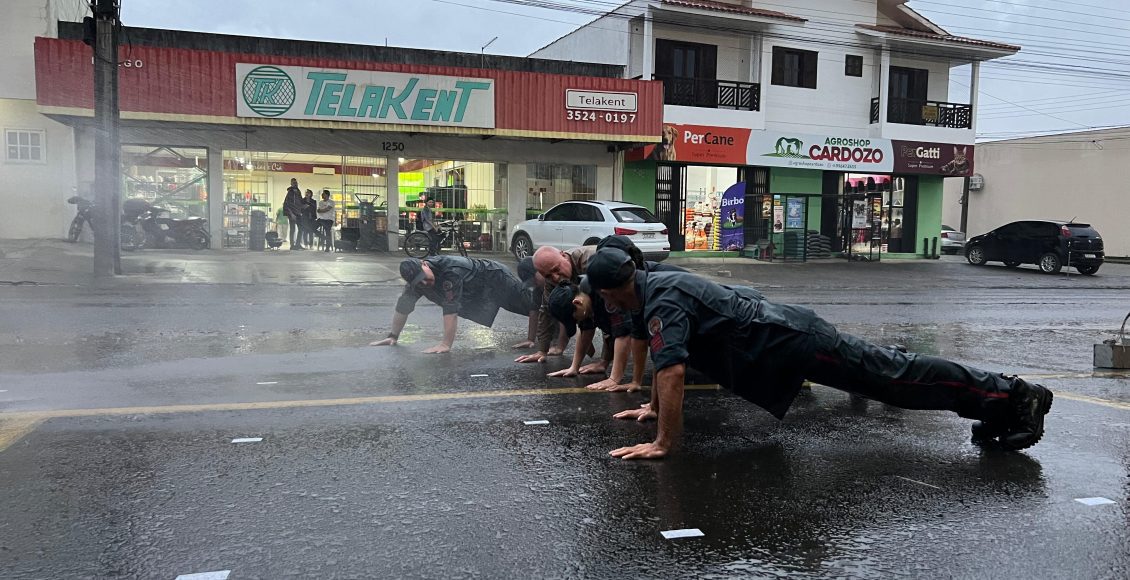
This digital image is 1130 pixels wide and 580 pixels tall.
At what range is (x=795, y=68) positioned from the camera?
2592 centimetres

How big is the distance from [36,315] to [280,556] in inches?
320

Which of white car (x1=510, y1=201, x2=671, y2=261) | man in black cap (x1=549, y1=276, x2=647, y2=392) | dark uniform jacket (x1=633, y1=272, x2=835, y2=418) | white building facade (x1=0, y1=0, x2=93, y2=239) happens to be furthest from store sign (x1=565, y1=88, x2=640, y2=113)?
dark uniform jacket (x1=633, y1=272, x2=835, y2=418)

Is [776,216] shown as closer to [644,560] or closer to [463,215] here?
[463,215]

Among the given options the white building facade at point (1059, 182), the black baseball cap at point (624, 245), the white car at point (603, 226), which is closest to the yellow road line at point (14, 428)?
the black baseball cap at point (624, 245)

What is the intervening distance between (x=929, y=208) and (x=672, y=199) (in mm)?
9907

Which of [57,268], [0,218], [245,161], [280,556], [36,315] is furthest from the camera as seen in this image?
[245,161]

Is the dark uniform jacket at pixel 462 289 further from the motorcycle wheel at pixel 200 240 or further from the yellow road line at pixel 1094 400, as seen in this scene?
the motorcycle wheel at pixel 200 240

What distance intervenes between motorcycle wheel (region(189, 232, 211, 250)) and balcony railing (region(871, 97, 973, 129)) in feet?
69.7

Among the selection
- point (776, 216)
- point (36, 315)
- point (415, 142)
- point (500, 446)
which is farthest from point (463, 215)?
point (500, 446)

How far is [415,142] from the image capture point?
21.9 m

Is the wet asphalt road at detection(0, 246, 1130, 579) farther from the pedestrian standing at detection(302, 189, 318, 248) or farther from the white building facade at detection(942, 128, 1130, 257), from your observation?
the white building facade at detection(942, 128, 1130, 257)

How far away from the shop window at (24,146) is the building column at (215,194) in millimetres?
3706

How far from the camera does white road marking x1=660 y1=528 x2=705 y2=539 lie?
330 cm

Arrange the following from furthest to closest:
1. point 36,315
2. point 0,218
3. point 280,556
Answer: point 0,218 → point 36,315 → point 280,556
